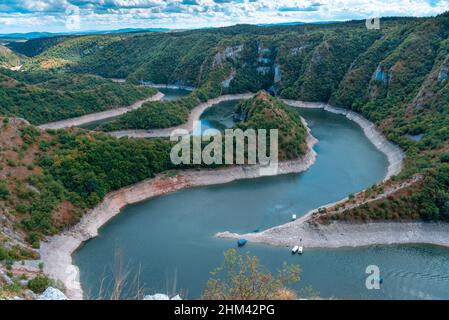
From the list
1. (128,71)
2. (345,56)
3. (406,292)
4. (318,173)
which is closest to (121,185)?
(318,173)

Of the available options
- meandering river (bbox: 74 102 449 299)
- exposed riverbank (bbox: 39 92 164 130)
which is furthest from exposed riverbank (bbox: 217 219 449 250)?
exposed riverbank (bbox: 39 92 164 130)

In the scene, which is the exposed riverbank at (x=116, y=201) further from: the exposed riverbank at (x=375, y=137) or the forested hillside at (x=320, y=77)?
the forested hillside at (x=320, y=77)

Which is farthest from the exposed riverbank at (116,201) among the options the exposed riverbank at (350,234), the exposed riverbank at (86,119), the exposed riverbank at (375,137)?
the exposed riverbank at (86,119)

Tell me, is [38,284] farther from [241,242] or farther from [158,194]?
[158,194]

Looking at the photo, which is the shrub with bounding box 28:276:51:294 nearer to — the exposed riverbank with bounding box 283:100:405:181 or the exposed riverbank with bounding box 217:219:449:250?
the exposed riverbank with bounding box 217:219:449:250

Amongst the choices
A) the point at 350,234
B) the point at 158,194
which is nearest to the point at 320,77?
the point at 158,194
